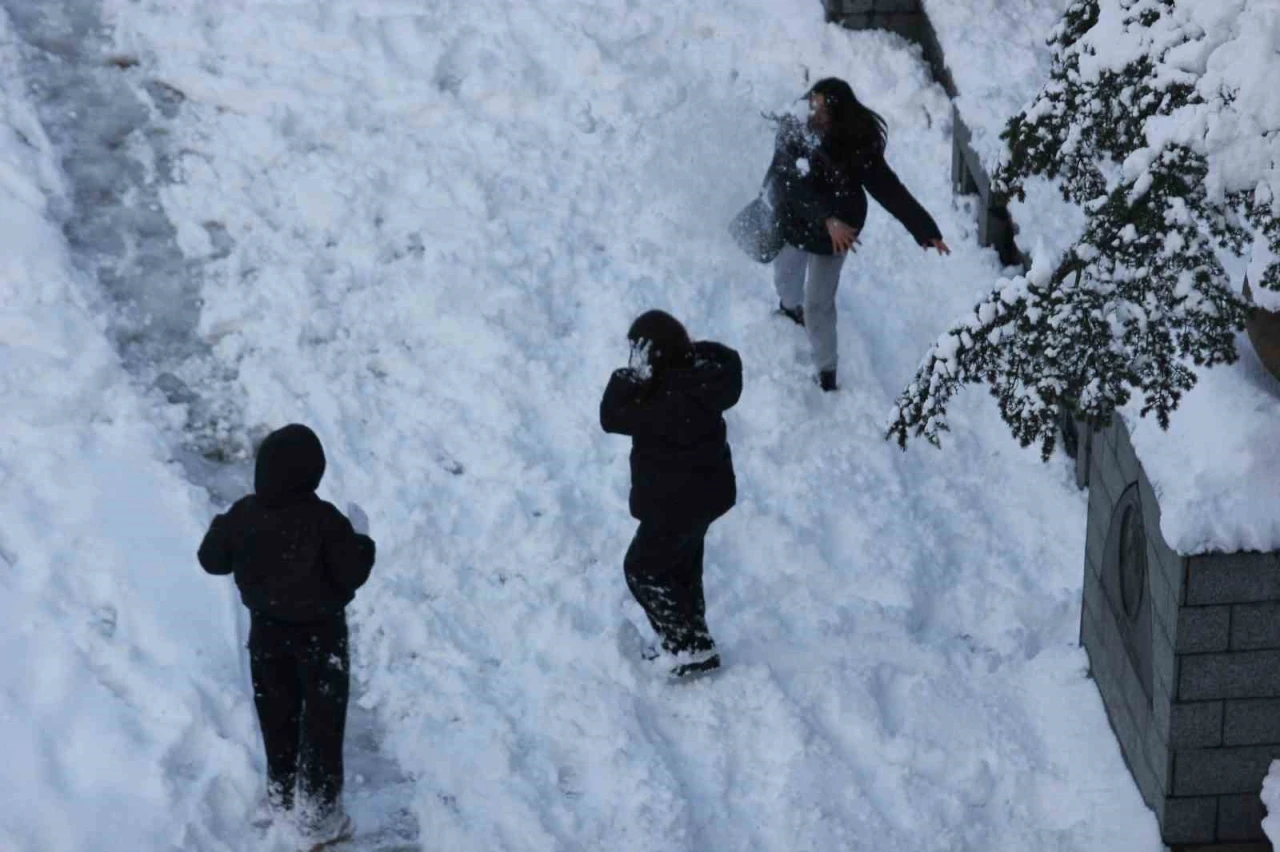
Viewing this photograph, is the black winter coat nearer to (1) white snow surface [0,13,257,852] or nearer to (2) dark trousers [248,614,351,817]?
(1) white snow surface [0,13,257,852]

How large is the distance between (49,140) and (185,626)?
141 inches

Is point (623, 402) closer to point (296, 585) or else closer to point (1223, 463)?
point (296, 585)

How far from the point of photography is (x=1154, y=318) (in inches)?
202

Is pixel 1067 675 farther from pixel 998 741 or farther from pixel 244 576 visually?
pixel 244 576

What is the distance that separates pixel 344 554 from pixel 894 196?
319 cm

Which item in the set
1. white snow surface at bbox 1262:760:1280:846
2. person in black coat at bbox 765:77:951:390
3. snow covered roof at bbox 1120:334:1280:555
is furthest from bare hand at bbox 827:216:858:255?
white snow surface at bbox 1262:760:1280:846

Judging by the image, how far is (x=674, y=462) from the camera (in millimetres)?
6355

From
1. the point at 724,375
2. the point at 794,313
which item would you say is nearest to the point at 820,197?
the point at 794,313

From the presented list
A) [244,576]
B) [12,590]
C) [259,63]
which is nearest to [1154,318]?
[244,576]

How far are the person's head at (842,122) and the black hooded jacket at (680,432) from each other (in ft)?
5.08

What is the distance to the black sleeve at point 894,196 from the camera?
766 cm

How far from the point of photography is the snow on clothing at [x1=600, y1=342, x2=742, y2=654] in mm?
6246

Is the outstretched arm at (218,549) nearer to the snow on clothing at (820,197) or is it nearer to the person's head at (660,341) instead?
the person's head at (660,341)

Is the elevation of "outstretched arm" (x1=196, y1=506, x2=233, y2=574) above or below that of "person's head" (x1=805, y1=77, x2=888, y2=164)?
below
